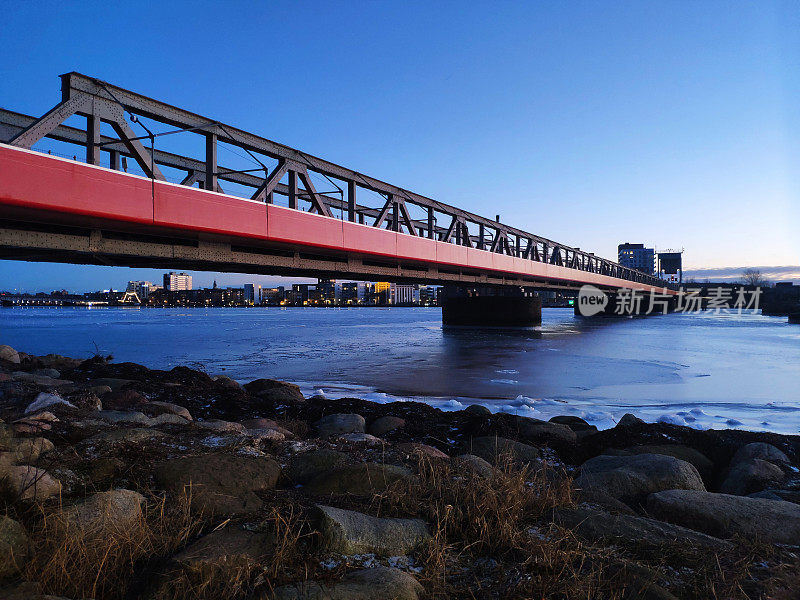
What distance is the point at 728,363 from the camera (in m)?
24.5

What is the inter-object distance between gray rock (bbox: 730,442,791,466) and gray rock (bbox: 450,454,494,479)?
11.6 ft

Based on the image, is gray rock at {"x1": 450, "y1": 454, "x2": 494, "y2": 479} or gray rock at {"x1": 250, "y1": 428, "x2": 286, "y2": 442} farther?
gray rock at {"x1": 250, "y1": 428, "x2": 286, "y2": 442}

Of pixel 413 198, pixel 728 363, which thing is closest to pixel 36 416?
pixel 413 198

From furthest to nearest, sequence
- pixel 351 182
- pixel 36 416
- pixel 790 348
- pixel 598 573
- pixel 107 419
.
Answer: pixel 790 348 < pixel 351 182 < pixel 107 419 < pixel 36 416 < pixel 598 573

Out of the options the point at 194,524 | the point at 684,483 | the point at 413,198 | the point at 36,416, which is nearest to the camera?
the point at 194,524

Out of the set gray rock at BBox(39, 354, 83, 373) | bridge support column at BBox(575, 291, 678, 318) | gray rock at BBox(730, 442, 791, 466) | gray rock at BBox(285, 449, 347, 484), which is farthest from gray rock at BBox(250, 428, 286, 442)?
bridge support column at BBox(575, 291, 678, 318)

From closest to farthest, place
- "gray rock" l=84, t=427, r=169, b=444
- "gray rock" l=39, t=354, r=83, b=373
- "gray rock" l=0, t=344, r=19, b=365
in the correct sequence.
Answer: "gray rock" l=84, t=427, r=169, b=444, "gray rock" l=0, t=344, r=19, b=365, "gray rock" l=39, t=354, r=83, b=373

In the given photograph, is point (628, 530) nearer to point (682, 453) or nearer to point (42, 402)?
point (682, 453)

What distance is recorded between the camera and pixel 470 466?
4.68 m

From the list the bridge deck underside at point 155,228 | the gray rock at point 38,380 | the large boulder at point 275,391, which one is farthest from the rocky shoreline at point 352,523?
the bridge deck underside at point 155,228

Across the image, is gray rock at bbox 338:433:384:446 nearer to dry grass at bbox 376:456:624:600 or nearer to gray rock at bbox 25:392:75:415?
dry grass at bbox 376:456:624:600

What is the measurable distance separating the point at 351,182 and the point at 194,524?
17.7 metres

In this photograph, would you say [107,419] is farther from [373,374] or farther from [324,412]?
[373,374]

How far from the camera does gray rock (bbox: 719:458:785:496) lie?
520cm
